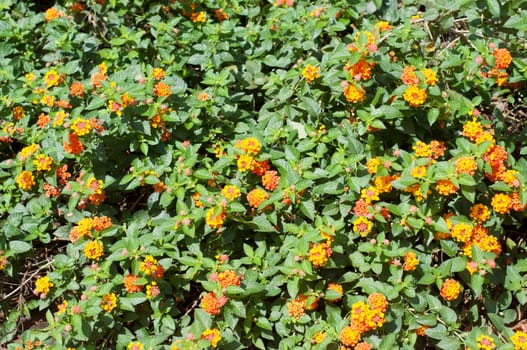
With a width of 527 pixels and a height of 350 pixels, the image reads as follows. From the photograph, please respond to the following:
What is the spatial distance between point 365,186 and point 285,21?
43.4 inches

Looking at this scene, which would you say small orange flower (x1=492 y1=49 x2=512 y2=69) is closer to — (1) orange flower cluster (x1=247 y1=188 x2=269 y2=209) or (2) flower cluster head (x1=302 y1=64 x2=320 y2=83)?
(2) flower cluster head (x1=302 y1=64 x2=320 y2=83)

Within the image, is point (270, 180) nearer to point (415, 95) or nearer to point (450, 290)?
point (415, 95)

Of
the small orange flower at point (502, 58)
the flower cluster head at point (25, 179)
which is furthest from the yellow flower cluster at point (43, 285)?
the small orange flower at point (502, 58)

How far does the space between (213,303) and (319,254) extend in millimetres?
468

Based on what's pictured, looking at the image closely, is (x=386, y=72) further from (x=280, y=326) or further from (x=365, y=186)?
(x=280, y=326)

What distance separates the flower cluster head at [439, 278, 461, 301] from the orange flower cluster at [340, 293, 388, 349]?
29 centimetres

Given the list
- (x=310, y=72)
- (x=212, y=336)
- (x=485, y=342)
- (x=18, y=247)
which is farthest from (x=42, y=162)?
(x=485, y=342)

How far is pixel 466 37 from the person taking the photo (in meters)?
2.88

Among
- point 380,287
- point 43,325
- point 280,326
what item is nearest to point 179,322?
point 280,326

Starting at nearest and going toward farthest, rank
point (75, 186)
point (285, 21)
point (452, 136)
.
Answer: point (75, 186) < point (452, 136) < point (285, 21)

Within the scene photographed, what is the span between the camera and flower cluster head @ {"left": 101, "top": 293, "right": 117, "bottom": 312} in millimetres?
2373

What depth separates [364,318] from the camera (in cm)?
227

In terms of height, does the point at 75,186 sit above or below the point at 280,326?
above

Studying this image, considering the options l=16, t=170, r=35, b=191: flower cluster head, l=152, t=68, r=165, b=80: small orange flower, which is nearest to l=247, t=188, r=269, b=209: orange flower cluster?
l=152, t=68, r=165, b=80: small orange flower
